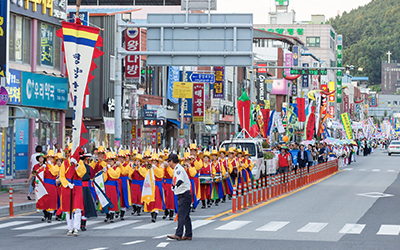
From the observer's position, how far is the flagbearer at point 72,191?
555 inches

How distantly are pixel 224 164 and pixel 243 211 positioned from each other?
2.68m

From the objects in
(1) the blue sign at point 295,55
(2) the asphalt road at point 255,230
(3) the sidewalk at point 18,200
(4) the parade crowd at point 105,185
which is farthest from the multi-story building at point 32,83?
(1) the blue sign at point 295,55

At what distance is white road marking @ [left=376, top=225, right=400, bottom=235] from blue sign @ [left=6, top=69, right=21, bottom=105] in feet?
51.2

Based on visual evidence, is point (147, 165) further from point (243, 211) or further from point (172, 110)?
point (172, 110)

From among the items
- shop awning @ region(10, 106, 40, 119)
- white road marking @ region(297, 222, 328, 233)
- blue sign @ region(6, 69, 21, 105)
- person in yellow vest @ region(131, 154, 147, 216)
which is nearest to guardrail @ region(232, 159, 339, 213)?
person in yellow vest @ region(131, 154, 147, 216)

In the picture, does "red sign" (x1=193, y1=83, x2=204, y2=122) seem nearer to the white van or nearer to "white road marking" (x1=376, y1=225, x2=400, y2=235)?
the white van

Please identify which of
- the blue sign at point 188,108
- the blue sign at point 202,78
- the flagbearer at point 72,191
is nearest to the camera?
the flagbearer at point 72,191

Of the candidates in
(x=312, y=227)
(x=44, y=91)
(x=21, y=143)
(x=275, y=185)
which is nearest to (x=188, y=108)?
(x=44, y=91)

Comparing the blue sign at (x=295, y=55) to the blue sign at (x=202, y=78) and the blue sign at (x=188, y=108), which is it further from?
the blue sign at (x=202, y=78)

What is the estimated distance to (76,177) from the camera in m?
14.4

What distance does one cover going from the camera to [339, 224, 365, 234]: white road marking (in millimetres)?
14461

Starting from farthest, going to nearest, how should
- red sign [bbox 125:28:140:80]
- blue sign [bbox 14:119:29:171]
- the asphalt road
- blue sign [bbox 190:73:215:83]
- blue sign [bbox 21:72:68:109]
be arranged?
blue sign [bbox 190:73:215:83], red sign [bbox 125:28:140:80], blue sign [bbox 21:72:68:109], blue sign [bbox 14:119:29:171], the asphalt road

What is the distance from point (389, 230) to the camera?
1487 cm

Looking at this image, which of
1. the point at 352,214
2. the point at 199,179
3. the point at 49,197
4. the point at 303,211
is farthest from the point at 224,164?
the point at 49,197
